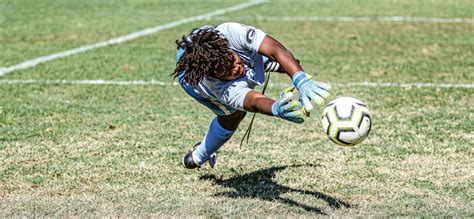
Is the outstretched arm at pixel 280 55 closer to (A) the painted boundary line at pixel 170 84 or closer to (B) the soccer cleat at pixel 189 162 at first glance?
(B) the soccer cleat at pixel 189 162

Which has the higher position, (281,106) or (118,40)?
(281,106)

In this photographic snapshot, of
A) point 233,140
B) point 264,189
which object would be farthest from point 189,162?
point 233,140

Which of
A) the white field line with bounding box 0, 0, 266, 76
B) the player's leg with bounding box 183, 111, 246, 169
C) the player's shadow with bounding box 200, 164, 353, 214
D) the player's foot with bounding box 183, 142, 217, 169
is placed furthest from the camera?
the white field line with bounding box 0, 0, 266, 76

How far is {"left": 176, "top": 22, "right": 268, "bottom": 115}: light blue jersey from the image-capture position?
5168mm

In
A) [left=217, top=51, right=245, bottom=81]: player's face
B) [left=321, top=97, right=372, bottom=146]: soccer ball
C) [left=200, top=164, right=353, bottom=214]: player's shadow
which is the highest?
[left=217, top=51, right=245, bottom=81]: player's face

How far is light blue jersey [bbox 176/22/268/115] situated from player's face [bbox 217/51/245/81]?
2cm

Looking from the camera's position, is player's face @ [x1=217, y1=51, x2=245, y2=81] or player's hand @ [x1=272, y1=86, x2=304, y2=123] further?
player's face @ [x1=217, y1=51, x2=245, y2=81]

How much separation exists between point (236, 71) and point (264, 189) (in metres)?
0.93

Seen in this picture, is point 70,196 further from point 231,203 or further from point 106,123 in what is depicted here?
point 106,123

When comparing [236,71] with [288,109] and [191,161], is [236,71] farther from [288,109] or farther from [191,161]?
[191,161]

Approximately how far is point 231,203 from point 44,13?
11.8 meters

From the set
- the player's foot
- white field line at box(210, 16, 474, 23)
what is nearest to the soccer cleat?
the player's foot

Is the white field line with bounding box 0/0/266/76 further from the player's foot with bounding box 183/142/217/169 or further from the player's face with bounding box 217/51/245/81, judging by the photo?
the player's face with bounding box 217/51/245/81

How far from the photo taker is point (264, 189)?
226 inches
